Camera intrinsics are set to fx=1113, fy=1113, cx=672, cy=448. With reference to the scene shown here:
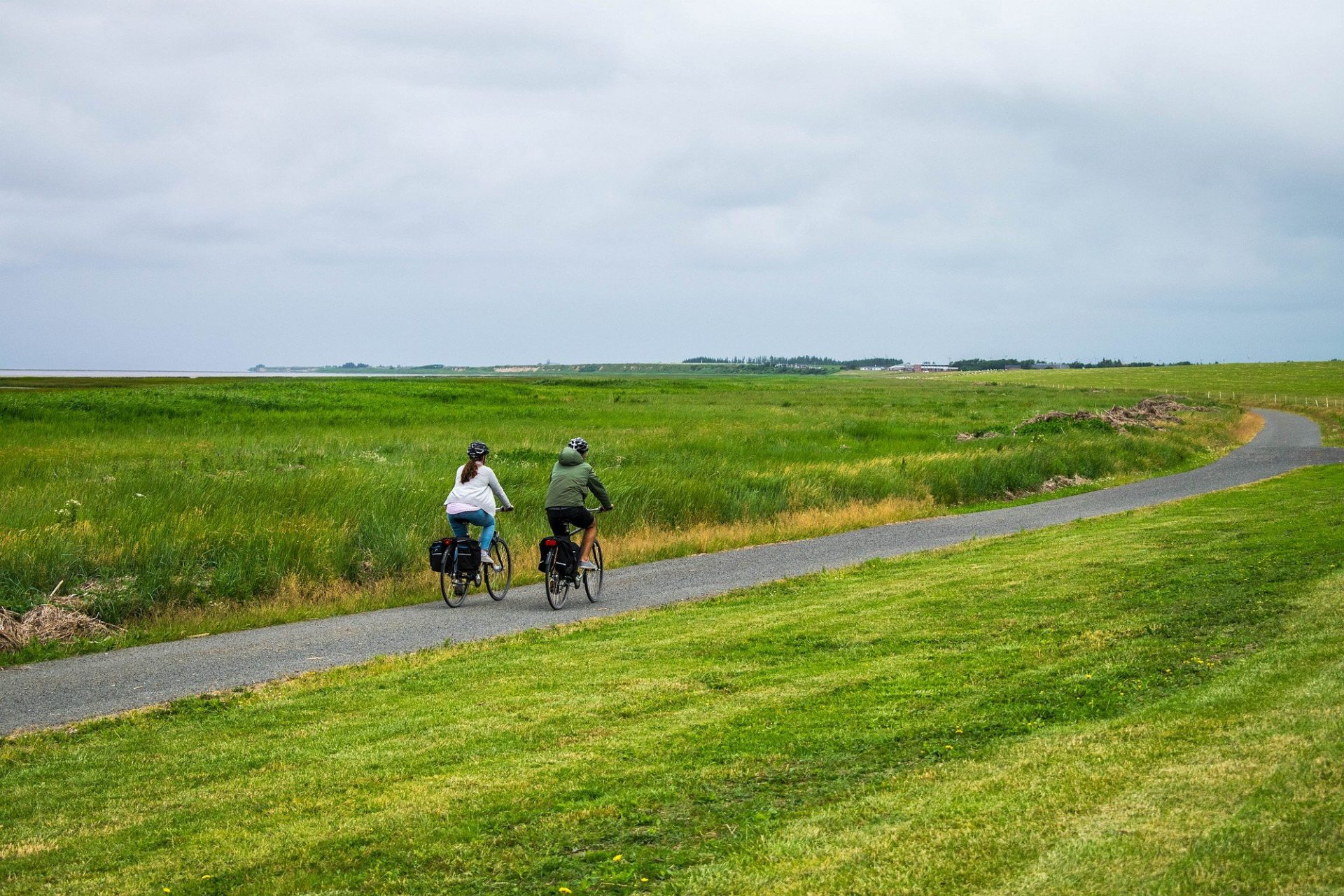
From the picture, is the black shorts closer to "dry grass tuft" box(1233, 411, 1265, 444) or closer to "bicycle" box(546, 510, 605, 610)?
"bicycle" box(546, 510, 605, 610)

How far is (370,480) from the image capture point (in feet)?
76.4

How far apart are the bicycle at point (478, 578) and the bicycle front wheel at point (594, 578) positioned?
1341mm

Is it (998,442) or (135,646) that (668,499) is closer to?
(135,646)

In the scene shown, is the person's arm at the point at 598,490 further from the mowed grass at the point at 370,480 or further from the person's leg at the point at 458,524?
the mowed grass at the point at 370,480

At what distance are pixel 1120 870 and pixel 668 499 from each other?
72.0 ft

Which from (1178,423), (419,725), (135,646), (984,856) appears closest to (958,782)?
(984,856)

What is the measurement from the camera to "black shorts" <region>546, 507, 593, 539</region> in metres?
15.3

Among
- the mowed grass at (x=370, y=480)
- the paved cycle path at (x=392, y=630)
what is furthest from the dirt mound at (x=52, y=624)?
the paved cycle path at (x=392, y=630)

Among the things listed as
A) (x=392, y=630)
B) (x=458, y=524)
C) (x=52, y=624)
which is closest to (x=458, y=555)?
(x=458, y=524)

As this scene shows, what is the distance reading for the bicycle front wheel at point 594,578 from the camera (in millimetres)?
16075

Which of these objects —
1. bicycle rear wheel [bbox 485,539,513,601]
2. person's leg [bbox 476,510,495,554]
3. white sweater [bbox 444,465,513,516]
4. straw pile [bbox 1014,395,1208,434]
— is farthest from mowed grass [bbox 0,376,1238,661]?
white sweater [bbox 444,465,513,516]

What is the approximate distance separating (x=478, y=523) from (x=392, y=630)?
2.25 m

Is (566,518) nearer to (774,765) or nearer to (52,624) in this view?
(52,624)

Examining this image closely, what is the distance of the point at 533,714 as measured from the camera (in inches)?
340
